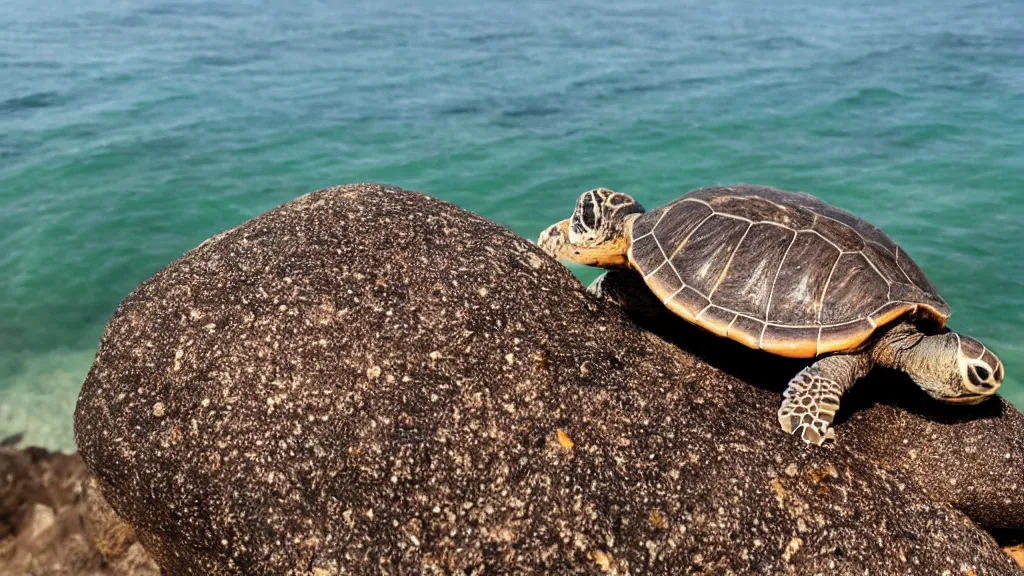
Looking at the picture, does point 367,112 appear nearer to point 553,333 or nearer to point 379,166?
point 379,166

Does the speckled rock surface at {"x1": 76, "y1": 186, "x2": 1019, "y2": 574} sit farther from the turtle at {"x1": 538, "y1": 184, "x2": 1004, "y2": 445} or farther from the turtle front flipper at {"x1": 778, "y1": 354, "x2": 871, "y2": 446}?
the turtle at {"x1": 538, "y1": 184, "x2": 1004, "y2": 445}

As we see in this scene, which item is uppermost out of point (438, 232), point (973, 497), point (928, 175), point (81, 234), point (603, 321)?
point (438, 232)

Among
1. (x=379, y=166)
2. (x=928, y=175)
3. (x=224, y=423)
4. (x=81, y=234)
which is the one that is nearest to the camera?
(x=224, y=423)

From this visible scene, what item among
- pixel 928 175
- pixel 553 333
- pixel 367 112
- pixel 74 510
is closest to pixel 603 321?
pixel 553 333

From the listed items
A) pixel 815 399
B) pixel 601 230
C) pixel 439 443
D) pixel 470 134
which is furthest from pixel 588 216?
pixel 470 134

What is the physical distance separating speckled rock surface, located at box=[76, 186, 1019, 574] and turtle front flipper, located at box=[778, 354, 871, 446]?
0.31 ft

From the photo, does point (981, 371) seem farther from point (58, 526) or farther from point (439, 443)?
point (58, 526)

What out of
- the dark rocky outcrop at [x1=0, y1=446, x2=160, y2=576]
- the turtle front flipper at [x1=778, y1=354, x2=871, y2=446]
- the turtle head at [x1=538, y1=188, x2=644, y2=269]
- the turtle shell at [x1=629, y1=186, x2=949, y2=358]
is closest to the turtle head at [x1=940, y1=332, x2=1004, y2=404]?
the turtle shell at [x1=629, y1=186, x2=949, y2=358]

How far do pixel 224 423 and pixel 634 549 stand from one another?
2.06 metres

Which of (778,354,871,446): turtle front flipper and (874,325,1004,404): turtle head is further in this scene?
(874,325,1004,404): turtle head

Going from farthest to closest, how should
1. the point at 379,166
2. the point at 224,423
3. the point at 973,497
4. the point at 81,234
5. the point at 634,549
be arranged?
1. the point at 379,166
2. the point at 81,234
3. the point at 973,497
4. the point at 224,423
5. the point at 634,549

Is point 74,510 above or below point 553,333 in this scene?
below

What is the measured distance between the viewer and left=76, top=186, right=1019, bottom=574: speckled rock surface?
3.24m

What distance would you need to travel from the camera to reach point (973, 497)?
390 cm
